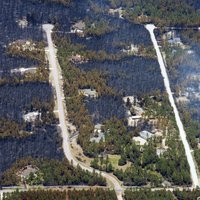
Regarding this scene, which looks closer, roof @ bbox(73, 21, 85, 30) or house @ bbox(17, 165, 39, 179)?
house @ bbox(17, 165, 39, 179)

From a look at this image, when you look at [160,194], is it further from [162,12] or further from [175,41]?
[162,12]

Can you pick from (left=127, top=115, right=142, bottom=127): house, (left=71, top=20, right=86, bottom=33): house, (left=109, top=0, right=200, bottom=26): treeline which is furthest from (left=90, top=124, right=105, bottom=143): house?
(left=109, top=0, right=200, bottom=26): treeline

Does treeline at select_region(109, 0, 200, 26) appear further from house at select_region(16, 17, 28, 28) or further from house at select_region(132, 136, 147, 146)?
house at select_region(132, 136, 147, 146)

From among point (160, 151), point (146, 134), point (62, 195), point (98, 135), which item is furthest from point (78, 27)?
point (62, 195)

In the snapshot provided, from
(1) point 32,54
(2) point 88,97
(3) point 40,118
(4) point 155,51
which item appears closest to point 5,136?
(3) point 40,118

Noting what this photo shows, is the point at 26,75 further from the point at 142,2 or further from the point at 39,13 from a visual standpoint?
the point at 142,2

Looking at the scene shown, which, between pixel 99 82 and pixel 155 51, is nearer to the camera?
pixel 99 82
